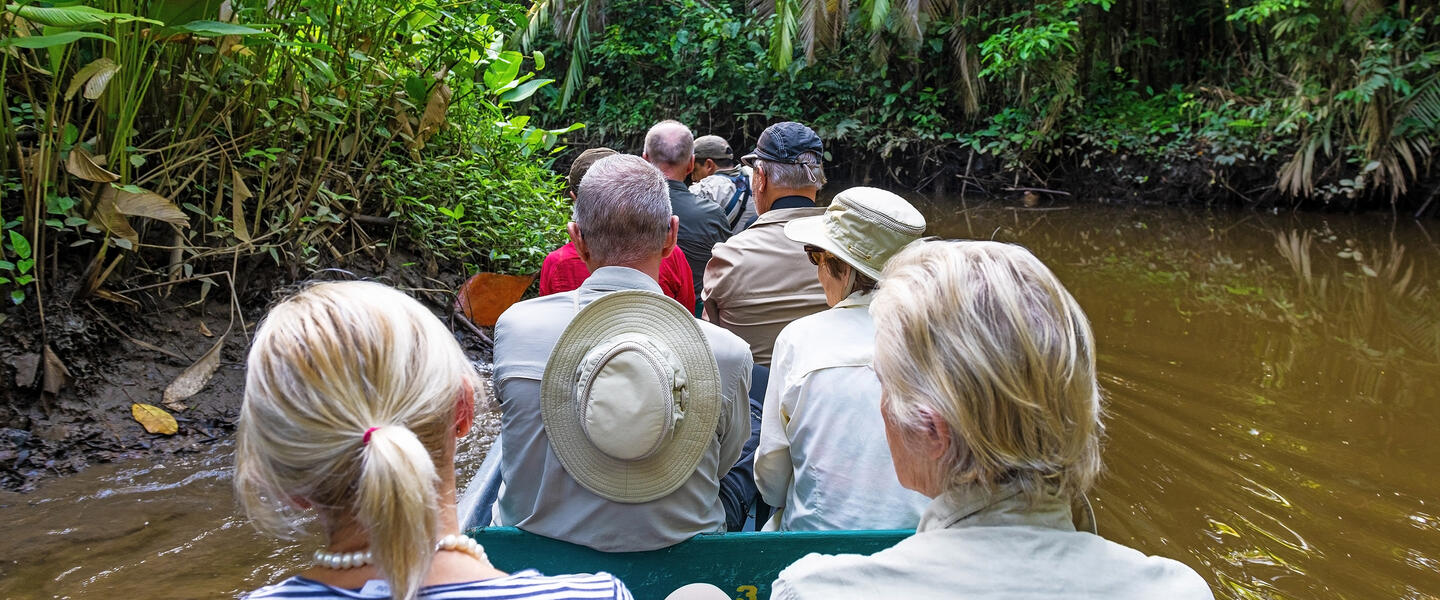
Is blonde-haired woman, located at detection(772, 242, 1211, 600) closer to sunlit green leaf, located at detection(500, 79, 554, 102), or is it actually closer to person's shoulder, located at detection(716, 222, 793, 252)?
person's shoulder, located at detection(716, 222, 793, 252)

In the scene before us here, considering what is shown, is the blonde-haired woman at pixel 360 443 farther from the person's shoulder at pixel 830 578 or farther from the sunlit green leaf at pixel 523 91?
the sunlit green leaf at pixel 523 91

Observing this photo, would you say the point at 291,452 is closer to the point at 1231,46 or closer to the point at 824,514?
the point at 824,514

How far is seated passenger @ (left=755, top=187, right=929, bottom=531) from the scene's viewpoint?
84.9 inches

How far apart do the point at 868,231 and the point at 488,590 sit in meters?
1.52

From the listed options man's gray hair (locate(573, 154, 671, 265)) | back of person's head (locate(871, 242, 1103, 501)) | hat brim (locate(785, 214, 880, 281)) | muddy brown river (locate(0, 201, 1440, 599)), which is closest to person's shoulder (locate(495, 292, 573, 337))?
man's gray hair (locate(573, 154, 671, 265))

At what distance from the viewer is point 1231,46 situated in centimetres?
1441

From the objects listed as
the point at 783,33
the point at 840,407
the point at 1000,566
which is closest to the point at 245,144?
the point at 840,407

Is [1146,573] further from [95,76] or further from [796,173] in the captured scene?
[95,76]

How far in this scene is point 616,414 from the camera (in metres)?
1.95

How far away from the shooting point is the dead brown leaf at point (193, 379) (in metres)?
4.17

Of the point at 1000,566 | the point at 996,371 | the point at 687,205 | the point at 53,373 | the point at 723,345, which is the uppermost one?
the point at 996,371

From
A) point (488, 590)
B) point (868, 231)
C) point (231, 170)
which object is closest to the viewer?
point (488, 590)

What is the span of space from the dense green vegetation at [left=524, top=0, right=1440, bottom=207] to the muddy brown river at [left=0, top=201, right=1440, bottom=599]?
405 centimetres

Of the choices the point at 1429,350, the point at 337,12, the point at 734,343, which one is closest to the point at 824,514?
the point at 734,343
